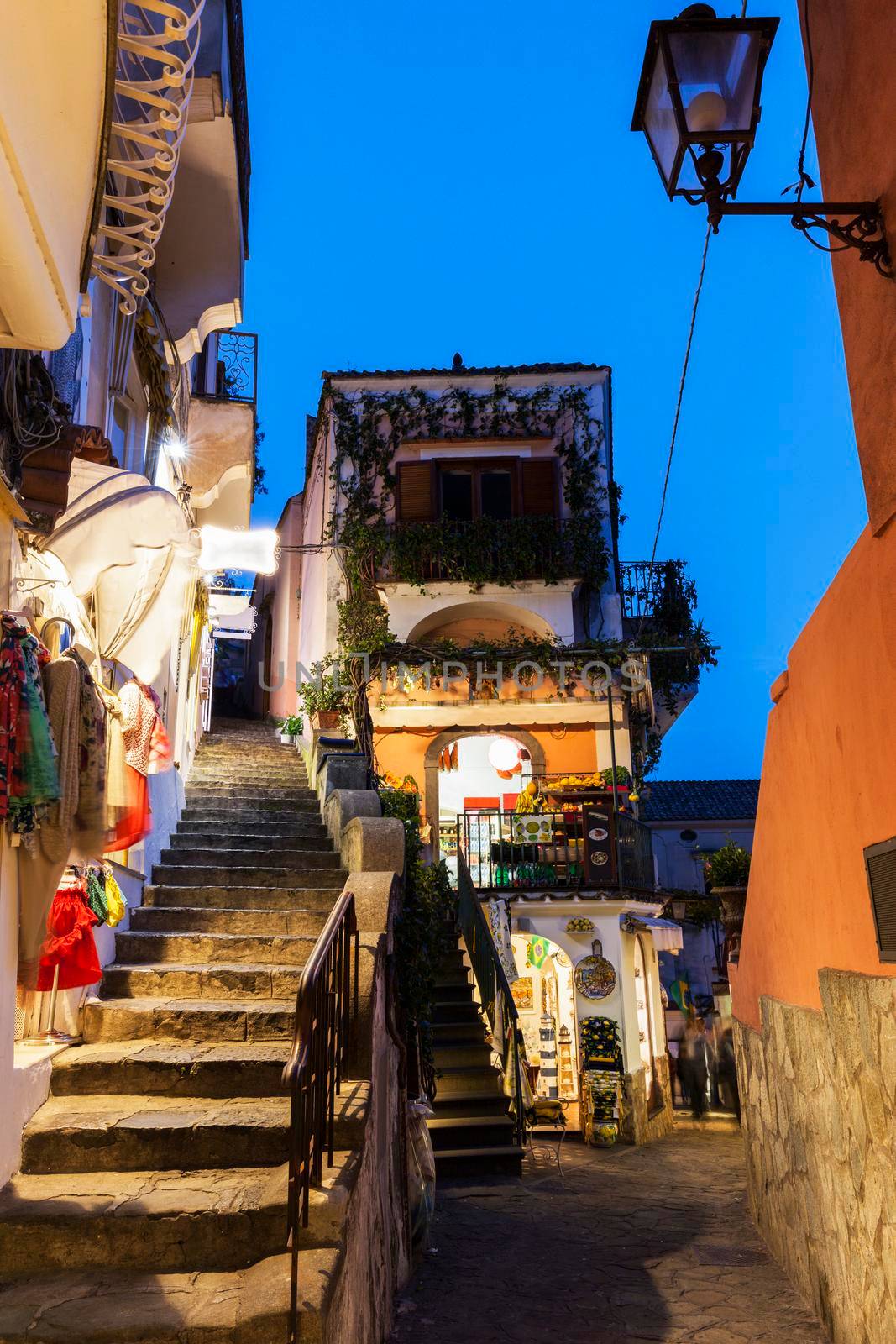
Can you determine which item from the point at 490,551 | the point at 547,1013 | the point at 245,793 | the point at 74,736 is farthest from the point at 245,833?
the point at 490,551

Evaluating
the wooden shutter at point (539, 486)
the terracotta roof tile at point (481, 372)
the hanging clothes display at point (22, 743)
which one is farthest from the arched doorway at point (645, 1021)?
the hanging clothes display at point (22, 743)

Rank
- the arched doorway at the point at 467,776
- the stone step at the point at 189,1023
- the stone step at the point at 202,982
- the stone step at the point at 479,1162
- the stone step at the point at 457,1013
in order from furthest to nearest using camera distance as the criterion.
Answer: the arched doorway at the point at 467,776, the stone step at the point at 457,1013, the stone step at the point at 479,1162, the stone step at the point at 202,982, the stone step at the point at 189,1023

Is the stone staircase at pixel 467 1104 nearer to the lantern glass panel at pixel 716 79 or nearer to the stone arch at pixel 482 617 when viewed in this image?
the stone arch at pixel 482 617

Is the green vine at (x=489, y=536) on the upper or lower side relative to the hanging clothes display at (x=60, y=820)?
upper

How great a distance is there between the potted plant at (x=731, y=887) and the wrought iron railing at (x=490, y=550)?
20.1 ft

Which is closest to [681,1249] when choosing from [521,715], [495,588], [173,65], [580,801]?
[173,65]

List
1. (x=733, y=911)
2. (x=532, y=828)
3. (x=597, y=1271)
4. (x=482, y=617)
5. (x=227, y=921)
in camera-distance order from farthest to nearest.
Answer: (x=482, y=617) < (x=532, y=828) < (x=733, y=911) < (x=227, y=921) < (x=597, y=1271)

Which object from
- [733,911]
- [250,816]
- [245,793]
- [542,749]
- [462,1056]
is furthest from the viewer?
[542,749]

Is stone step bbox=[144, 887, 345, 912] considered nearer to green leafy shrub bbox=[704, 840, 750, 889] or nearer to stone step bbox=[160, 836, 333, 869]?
stone step bbox=[160, 836, 333, 869]

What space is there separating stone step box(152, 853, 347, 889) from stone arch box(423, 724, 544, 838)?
10.00 meters

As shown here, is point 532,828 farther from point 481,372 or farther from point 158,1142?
point 158,1142

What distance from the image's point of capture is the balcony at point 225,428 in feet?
37.2

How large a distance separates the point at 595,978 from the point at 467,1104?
4503 millimetres

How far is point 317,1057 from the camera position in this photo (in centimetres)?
372
